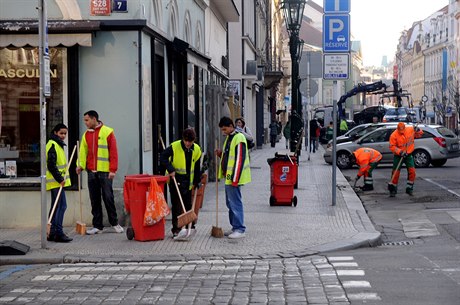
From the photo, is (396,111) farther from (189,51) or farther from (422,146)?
(189,51)

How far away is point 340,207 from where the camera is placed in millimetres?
16328

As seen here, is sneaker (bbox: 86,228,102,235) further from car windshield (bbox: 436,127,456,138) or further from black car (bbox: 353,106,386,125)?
black car (bbox: 353,106,386,125)

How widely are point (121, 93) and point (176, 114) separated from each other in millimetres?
4714

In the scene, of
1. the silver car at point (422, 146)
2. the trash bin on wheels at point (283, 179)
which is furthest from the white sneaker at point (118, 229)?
the silver car at point (422, 146)

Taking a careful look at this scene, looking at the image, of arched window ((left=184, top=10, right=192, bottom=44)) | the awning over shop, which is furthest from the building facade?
arched window ((left=184, top=10, right=192, bottom=44))

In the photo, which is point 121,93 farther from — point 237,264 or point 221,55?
point 221,55

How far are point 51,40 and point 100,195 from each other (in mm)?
2422

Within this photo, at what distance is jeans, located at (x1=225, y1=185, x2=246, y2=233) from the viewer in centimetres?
1219

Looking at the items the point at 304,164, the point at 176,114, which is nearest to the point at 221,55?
the point at 304,164

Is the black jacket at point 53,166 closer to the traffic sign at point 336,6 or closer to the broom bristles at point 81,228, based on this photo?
the broom bristles at point 81,228

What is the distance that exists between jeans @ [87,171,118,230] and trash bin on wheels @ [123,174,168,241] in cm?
53

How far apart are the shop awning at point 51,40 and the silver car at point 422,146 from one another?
Result: 56.9 feet

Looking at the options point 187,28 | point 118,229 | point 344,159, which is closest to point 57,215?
point 118,229

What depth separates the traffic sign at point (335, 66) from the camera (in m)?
16.3
